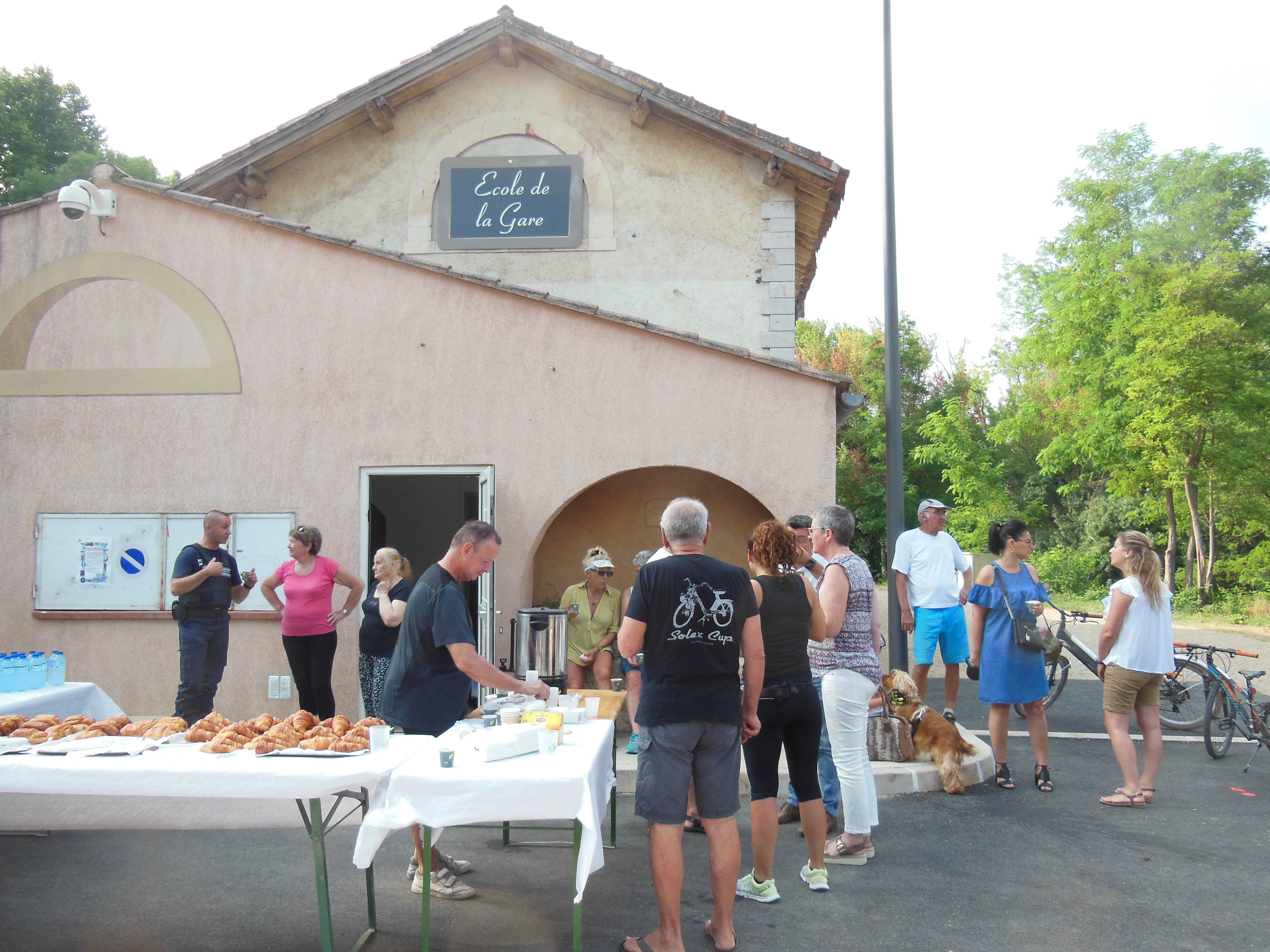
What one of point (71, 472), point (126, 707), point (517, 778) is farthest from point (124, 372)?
point (517, 778)

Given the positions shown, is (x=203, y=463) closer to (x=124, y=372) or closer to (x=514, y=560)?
(x=124, y=372)

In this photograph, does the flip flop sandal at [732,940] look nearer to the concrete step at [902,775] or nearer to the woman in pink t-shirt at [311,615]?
the concrete step at [902,775]

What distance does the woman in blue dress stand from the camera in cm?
605

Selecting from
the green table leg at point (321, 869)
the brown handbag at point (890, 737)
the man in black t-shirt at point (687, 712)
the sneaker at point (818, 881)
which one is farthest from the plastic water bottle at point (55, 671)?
the brown handbag at point (890, 737)

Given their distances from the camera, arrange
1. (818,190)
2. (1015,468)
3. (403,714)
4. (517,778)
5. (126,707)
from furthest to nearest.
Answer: (1015,468), (818,190), (126,707), (403,714), (517,778)

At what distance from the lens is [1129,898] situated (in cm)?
443

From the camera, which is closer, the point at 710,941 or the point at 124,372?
the point at 710,941

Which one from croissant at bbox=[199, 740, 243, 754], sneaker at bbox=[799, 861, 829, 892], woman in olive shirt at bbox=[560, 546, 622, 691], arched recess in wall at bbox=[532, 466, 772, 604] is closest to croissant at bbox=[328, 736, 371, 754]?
croissant at bbox=[199, 740, 243, 754]

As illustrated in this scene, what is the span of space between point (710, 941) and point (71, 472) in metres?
6.73

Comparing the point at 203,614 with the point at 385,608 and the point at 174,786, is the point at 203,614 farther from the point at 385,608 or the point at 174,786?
the point at 174,786

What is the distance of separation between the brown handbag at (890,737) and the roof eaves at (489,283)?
2671 mm

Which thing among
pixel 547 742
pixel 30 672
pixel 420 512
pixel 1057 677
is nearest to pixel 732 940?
pixel 547 742

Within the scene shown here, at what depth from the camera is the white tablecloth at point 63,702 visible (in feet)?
16.0

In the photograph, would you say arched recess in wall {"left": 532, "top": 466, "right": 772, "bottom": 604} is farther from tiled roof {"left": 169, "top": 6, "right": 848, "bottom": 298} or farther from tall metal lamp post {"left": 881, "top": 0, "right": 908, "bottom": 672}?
tiled roof {"left": 169, "top": 6, "right": 848, "bottom": 298}
